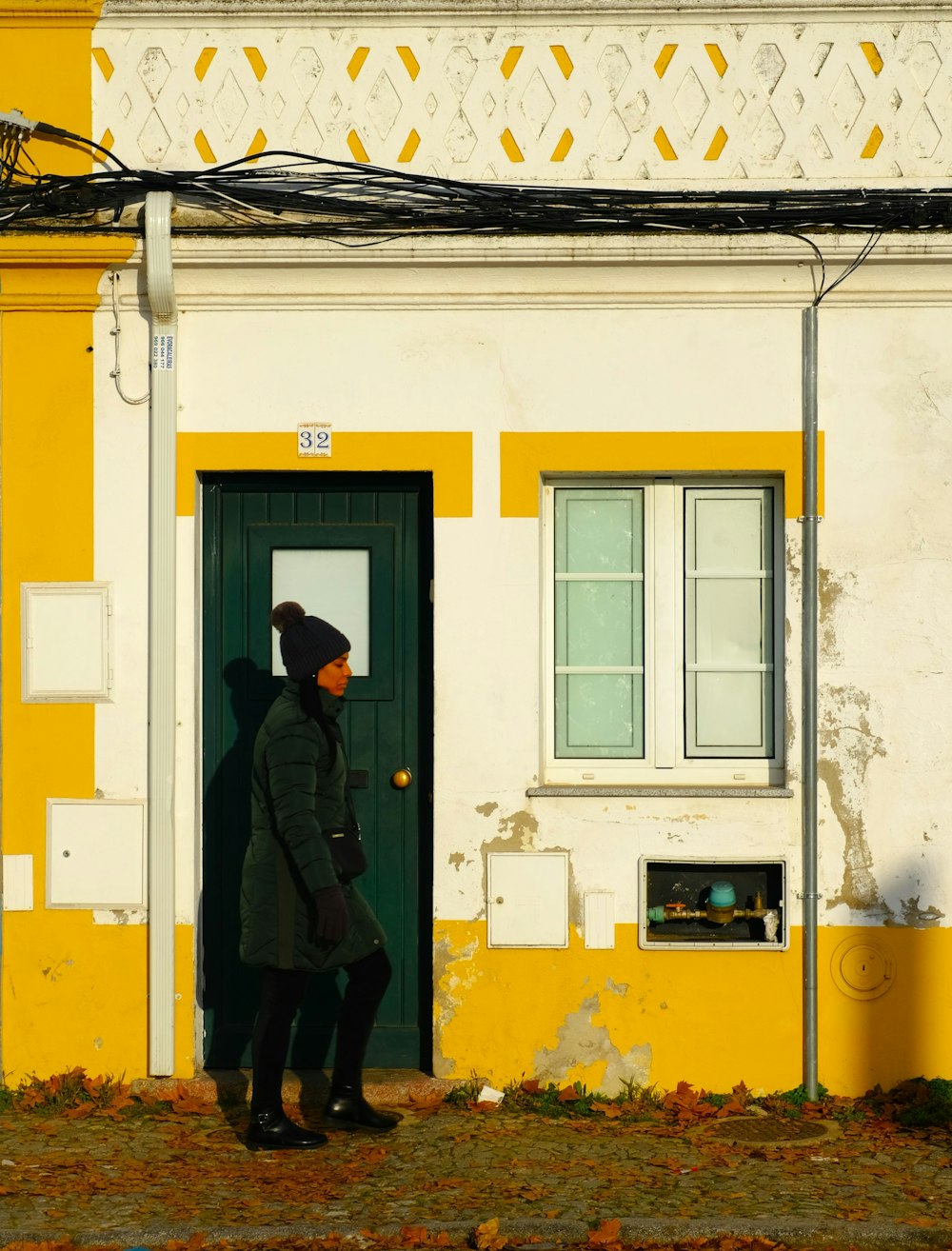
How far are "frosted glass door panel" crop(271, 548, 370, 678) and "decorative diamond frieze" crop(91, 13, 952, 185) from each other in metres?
1.80

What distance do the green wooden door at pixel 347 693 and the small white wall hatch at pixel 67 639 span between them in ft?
1.59

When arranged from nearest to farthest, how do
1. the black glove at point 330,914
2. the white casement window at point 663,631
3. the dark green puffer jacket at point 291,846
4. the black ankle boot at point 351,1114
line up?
the black glove at point 330,914 < the dark green puffer jacket at point 291,846 < the black ankle boot at point 351,1114 < the white casement window at point 663,631

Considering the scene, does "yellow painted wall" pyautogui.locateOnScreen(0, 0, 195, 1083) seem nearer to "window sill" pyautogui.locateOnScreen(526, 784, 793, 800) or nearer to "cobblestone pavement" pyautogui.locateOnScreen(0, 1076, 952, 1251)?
"cobblestone pavement" pyautogui.locateOnScreen(0, 1076, 952, 1251)

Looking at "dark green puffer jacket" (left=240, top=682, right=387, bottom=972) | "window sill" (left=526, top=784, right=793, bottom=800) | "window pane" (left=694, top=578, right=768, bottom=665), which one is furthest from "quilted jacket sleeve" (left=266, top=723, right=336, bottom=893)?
"window pane" (left=694, top=578, right=768, bottom=665)

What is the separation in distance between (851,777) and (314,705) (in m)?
2.46

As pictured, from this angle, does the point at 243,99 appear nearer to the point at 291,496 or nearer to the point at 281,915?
the point at 291,496

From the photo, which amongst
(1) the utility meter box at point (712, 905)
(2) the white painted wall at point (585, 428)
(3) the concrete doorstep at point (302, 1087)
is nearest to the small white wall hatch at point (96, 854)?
(2) the white painted wall at point (585, 428)

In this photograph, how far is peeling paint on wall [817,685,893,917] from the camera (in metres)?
6.74

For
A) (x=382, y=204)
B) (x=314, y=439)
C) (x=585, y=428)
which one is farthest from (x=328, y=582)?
(x=382, y=204)

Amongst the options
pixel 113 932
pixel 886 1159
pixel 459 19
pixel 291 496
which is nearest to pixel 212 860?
pixel 113 932

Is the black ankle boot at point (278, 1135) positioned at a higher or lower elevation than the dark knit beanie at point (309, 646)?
lower

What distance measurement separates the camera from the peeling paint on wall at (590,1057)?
6715mm

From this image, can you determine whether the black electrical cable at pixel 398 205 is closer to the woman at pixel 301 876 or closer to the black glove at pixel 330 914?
the woman at pixel 301 876

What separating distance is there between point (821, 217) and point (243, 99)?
266 centimetres
